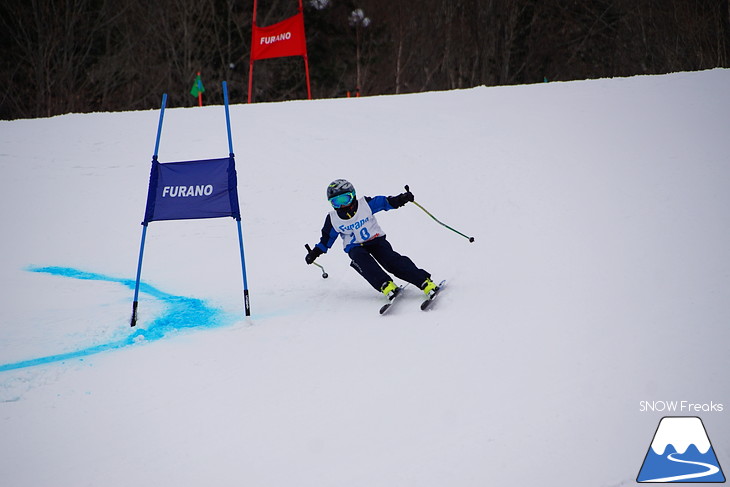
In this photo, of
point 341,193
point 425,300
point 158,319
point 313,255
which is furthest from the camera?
point 313,255

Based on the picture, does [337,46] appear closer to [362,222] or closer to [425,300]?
[362,222]

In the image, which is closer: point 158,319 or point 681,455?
point 681,455

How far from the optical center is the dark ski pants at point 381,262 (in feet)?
18.4

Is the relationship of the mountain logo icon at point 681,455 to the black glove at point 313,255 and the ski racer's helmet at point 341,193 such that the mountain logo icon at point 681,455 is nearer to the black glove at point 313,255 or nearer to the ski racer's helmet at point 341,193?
the ski racer's helmet at point 341,193

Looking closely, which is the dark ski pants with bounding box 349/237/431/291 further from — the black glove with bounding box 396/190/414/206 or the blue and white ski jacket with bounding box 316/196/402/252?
the black glove with bounding box 396/190/414/206

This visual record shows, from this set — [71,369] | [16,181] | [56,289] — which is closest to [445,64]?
[16,181]

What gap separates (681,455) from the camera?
307cm

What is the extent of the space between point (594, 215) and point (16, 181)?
8.92 meters

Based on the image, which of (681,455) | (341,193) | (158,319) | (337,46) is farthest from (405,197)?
(337,46)

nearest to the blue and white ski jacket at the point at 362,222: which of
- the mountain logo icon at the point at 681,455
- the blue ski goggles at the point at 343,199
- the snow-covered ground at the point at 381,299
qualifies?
the blue ski goggles at the point at 343,199

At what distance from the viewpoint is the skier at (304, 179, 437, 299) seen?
18.7ft

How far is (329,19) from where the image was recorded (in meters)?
26.4

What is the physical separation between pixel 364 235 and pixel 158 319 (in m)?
2.15

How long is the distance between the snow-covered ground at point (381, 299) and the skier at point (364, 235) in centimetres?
32
